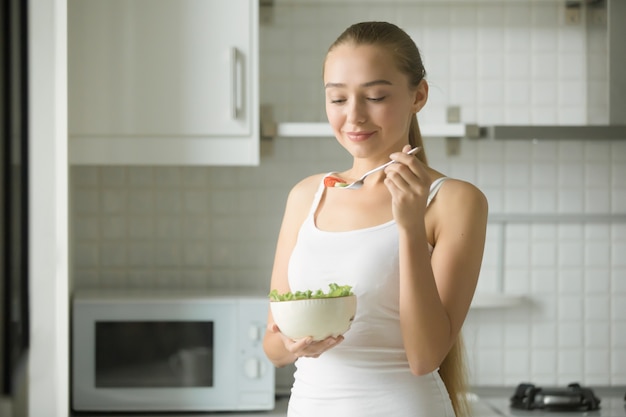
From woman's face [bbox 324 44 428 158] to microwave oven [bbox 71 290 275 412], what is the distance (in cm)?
113

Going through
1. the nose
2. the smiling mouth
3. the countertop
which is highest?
the nose

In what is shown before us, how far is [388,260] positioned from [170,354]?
124cm

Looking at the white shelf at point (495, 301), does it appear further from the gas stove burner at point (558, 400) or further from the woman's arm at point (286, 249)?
the woman's arm at point (286, 249)

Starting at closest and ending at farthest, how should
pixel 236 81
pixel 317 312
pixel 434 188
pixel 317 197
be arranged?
pixel 317 312 < pixel 434 188 < pixel 317 197 < pixel 236 81

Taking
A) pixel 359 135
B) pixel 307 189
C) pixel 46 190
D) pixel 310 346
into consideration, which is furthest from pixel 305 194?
pixel 46 190

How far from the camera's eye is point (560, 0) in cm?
261

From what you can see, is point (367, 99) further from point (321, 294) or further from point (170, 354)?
point (170, 354)

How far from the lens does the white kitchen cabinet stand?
2312mm

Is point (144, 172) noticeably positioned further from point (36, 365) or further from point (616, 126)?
point (616, 126)

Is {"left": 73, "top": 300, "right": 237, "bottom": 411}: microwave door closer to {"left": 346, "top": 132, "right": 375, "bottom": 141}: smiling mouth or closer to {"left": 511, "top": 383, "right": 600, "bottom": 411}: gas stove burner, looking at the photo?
{"left": 511, "top": 383, "right": 600, "bottom": 411}: gas stove burner

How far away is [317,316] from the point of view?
45.5 inches

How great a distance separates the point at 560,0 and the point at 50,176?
4.84 feet

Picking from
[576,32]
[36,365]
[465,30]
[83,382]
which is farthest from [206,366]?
[576,32]

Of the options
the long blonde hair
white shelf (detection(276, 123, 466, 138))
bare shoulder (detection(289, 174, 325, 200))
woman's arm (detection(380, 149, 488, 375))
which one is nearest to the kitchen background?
white shelf (detection(276, 123, 466, 138))
